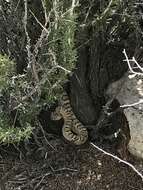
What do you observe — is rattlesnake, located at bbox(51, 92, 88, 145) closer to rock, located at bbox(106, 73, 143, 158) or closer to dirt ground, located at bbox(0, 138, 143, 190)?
dirt ground, located at bbox(0, 138, 143, 190)

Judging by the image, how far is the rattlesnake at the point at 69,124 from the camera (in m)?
4.18

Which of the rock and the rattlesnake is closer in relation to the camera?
the rock

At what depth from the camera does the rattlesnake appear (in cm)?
418

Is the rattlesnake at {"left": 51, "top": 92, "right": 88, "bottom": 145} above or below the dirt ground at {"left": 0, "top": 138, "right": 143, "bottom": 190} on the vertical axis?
above

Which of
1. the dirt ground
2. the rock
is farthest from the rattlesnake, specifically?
the rock

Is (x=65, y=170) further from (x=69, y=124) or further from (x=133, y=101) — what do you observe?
(x=133, y=101)

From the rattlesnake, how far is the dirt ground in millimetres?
73

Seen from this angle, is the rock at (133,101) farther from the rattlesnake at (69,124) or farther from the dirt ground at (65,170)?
the rattlesnake at (69,124)

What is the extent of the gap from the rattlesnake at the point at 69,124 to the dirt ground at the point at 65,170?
0.24 feet

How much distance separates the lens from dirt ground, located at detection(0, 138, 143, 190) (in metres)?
3.95

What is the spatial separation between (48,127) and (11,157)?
0.41 meters

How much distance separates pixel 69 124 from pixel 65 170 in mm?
404

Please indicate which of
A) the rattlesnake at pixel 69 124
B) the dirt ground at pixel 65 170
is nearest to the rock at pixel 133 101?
the dirt ground at pixel 65 170

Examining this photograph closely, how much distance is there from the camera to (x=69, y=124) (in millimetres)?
4250
